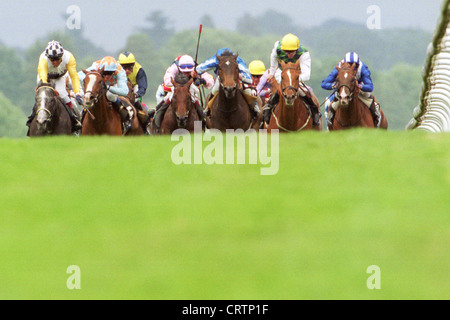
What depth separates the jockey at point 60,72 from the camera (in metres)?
18.6

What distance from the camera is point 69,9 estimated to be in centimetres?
1839

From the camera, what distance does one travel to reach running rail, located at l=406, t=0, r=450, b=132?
18.4 meters

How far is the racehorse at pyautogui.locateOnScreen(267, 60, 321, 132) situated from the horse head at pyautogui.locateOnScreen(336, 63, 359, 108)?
0.63m

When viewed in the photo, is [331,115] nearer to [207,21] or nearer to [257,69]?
[257,69]

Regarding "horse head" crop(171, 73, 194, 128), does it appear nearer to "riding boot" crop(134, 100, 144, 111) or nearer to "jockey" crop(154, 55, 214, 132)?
"jockey" crop(154, 55, 214, 132)

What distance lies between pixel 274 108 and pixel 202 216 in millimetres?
8229

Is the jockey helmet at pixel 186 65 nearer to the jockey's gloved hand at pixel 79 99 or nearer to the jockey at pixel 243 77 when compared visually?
the jockey at pixel 243 77

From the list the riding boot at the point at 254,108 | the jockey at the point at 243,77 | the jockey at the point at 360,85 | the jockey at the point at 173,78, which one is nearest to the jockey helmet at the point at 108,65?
the jockey at the point at 173,78

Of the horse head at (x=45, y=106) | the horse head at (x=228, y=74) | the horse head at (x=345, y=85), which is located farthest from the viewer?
the horse head at (x=45, y=106)

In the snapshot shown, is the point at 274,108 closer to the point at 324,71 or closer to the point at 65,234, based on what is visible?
the point at 65,234

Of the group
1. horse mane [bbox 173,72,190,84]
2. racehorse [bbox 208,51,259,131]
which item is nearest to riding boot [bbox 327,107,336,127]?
racehorse [bbox 208,51,259,131]

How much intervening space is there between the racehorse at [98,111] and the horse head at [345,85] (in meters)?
4.24

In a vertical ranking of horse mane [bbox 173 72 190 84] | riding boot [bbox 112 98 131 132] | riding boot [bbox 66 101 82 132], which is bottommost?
riding boot [bbox 66 101 82 132]

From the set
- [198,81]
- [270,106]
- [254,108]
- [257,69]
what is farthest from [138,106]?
[257,69]
